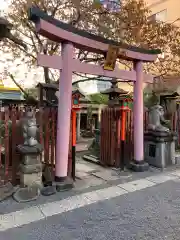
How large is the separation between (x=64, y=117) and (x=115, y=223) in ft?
8.16

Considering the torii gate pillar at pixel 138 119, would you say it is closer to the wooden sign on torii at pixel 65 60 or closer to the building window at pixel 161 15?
the wooden sign on torii at pixel 65 60

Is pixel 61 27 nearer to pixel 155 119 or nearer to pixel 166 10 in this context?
pixel 155 119

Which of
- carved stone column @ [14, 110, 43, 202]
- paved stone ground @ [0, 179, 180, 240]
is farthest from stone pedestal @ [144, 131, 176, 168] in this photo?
carved stone column @ [14, 110, 43, 202]

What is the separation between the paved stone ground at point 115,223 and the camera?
3.19m

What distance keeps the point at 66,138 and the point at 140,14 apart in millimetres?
6848

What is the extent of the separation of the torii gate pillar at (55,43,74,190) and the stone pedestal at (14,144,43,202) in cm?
47

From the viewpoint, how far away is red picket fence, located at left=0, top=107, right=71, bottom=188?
15.5 ft

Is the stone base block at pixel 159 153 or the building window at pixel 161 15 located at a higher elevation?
the building window at pixel 161 15

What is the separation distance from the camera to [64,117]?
16.3ft

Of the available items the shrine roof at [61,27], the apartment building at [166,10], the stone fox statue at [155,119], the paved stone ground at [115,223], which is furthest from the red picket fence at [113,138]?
the apartment building at [166,10]

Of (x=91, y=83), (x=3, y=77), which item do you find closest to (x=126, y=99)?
(x=3, y=77)

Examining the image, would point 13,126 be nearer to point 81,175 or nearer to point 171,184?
point 81,175

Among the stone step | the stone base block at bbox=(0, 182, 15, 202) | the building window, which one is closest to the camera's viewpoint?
the stone base block at bbox=(0, 182, 15, 202)

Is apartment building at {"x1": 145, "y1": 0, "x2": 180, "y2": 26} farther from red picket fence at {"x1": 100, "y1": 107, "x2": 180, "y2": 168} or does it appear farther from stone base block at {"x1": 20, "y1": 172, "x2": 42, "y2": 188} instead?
stone base block at {"x1": 20, "y1": 172, "x2": 42, "y2": 188}
